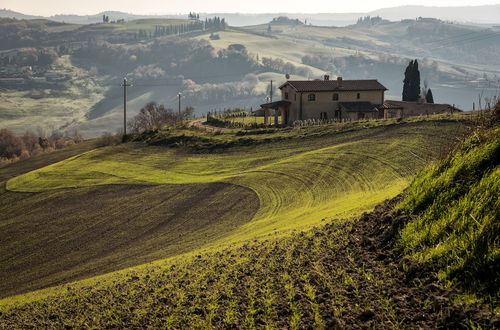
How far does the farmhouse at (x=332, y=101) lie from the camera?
8169cm

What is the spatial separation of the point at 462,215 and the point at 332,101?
71557 millimetres

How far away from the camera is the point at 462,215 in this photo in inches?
506

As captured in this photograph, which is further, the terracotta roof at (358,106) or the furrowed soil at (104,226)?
the terracotta roof at (358,106)

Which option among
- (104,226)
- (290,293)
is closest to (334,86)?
(104,226)

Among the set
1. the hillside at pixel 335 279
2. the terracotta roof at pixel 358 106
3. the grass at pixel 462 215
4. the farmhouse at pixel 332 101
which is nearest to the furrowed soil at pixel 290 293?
the hillside at pixel 335 279

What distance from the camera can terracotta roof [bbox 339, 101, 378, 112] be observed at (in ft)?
265

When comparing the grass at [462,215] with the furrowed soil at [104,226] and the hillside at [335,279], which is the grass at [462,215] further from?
the furrowed soil at [104,226]

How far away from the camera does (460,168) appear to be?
15219mm

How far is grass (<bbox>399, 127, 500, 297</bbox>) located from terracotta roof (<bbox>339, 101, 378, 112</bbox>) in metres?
64.5

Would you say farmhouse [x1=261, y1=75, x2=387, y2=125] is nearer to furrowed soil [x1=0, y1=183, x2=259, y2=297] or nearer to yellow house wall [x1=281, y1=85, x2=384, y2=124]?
yellow house wall [x1=281, y1=85, x2=384, y2=124]

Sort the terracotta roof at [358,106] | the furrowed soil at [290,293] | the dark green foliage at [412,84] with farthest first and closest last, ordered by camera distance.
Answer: the dark green foliage at [412,84] < the terracotta roof at [358,106] < the furrowed soil at [290,293]

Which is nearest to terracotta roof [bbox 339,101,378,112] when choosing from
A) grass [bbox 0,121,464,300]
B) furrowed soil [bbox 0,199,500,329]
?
grass [bbox 0,121,464,300]

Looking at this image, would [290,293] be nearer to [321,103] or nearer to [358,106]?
[321,103]

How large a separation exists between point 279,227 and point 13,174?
53.3 m
